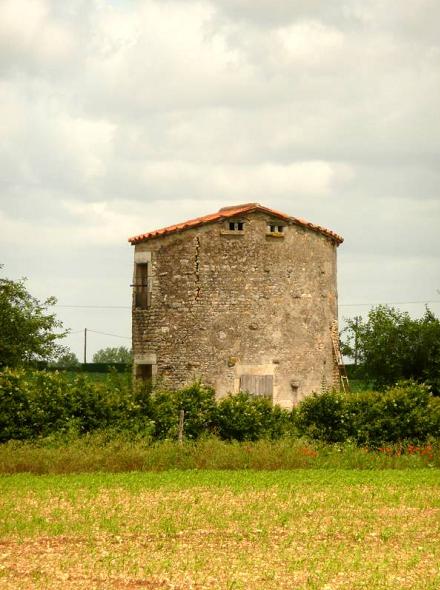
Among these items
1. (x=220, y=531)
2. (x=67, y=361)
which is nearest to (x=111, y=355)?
(x=67, y=361)

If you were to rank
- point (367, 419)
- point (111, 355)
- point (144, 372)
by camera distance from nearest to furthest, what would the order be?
point (367, 419)
point (144, 372)
point (111, 355)

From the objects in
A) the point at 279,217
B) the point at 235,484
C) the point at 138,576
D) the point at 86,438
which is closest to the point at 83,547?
Result: the point at 138,576

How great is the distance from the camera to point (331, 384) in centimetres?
3419

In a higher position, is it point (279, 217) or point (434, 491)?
point (279, 217)

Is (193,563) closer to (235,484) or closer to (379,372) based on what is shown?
(235,484)

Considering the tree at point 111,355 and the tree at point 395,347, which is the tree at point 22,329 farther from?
the tree at point 111,355

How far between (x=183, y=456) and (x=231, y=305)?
8541 mm

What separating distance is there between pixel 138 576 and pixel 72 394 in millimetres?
13802

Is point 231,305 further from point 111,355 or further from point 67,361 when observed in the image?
point 111,355

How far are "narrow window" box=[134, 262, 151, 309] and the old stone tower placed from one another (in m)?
0.03

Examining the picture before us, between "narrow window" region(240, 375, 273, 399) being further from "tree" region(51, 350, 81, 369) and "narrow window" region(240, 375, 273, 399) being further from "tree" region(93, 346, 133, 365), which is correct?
"tree" region(93, 346, 133, 365)

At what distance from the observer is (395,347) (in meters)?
37.2

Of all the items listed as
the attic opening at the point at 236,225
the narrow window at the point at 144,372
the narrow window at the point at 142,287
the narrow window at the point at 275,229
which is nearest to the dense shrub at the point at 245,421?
the narrow window at the point at 144,372

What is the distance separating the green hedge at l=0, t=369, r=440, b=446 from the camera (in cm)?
2534
